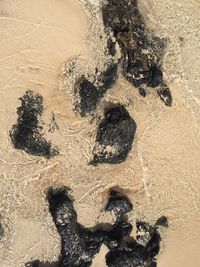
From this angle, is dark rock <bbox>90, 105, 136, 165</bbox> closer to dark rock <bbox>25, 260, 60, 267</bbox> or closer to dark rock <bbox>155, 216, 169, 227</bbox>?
dark rock <bbox>155, 216, 169, 227</bbox>

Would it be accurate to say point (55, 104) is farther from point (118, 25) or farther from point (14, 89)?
point (118, 25)

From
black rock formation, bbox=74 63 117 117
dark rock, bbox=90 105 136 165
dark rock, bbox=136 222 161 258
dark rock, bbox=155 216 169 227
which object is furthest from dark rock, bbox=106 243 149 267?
black rock formation, bbox=74 63 117 117

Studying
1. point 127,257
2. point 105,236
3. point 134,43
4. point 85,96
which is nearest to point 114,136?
point 85,96

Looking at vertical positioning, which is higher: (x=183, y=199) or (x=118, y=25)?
(x=118, y=25)

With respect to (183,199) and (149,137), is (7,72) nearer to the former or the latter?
(149,137)

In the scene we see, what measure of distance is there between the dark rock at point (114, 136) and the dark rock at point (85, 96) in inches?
15.5

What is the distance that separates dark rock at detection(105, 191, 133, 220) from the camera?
393 inches

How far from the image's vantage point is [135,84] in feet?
32.7

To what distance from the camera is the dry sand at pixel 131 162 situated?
9.85m

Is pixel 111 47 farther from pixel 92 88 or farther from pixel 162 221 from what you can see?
pixel 162 221

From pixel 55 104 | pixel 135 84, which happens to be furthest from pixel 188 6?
pixel 55 104

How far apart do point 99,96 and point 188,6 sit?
2.69 m

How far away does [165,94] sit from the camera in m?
10.1

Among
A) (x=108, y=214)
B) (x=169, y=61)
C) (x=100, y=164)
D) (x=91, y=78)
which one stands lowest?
(x=108, y=214)
